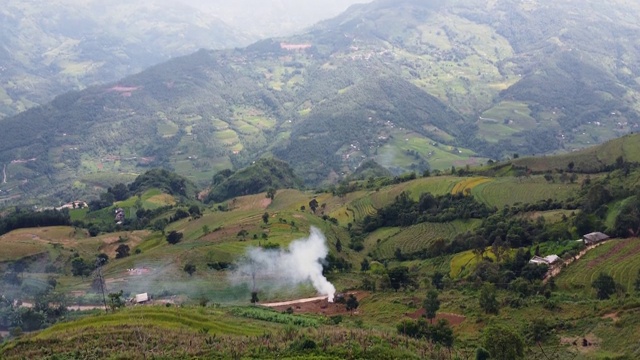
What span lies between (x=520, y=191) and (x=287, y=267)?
3791 centimetres

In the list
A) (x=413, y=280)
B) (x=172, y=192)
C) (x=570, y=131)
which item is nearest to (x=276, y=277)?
(x=413, y=280)

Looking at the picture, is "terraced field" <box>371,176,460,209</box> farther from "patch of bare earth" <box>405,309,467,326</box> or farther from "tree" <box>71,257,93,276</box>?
"patch of bare earth" <box>405,309,467,326</box>

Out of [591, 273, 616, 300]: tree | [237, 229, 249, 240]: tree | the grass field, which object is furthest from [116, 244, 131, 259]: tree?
the grass field

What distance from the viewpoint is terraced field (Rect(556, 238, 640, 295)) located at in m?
41.1

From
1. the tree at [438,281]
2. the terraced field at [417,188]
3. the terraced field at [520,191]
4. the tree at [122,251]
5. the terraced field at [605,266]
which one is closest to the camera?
the terraced field at [605,266]

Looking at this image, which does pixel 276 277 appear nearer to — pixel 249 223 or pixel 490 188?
→ pixel 249 223

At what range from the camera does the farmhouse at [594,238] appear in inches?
1924

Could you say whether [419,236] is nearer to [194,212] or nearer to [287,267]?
[287,267]

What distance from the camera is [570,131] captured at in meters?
178

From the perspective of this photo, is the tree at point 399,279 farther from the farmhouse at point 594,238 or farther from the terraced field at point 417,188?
the terraced field at point 417,188

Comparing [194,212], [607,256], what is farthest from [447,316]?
[194,212]

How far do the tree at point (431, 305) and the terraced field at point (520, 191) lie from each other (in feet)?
117

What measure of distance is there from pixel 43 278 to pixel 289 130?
13560 cm

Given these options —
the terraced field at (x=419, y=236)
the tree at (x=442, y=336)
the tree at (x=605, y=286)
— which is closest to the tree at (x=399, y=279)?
the tree at (x=442, y=336)
